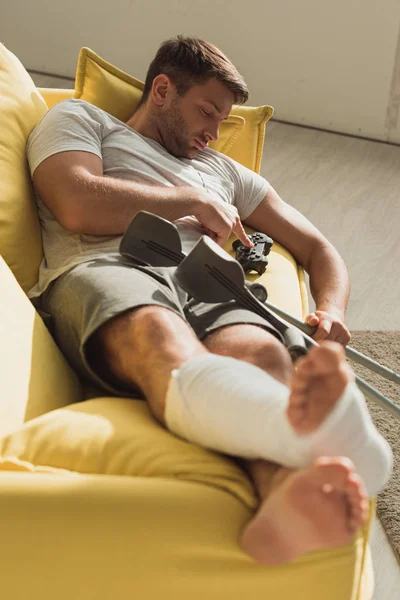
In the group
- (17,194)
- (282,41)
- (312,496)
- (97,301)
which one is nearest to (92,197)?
(17,194)

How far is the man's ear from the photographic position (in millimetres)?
2094

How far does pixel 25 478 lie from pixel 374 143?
10.5 ft

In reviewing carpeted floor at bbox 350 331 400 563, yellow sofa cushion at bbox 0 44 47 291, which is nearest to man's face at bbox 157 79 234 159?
yellow sofa cushion at bbox 0 44 47 291

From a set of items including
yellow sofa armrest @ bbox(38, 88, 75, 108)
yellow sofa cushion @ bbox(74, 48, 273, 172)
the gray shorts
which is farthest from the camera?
yellow sofa armrest @ bbox(38, 88, 75, 108)

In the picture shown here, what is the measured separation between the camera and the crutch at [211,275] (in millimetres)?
1482

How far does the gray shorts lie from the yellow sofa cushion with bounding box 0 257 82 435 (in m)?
0.05

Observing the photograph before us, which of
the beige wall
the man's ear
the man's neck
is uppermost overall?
the man's ear

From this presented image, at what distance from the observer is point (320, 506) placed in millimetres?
958

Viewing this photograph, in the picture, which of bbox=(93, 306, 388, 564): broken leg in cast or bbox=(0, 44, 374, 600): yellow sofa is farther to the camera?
bbox=(0, 44, 374, 600): yellow sofa

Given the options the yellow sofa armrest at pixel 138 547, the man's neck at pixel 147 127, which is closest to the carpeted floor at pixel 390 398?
the yellow sofa armrest at pixel 138 547

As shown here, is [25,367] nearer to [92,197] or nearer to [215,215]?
[92,197]

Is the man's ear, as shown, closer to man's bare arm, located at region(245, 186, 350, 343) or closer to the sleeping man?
the sleeping man

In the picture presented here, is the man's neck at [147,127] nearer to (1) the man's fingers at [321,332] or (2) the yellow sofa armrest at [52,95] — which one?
(2) the yellow sofa armrest at [52,95]

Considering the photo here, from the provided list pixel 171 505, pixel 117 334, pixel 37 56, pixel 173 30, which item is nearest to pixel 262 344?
pixel 117 334
